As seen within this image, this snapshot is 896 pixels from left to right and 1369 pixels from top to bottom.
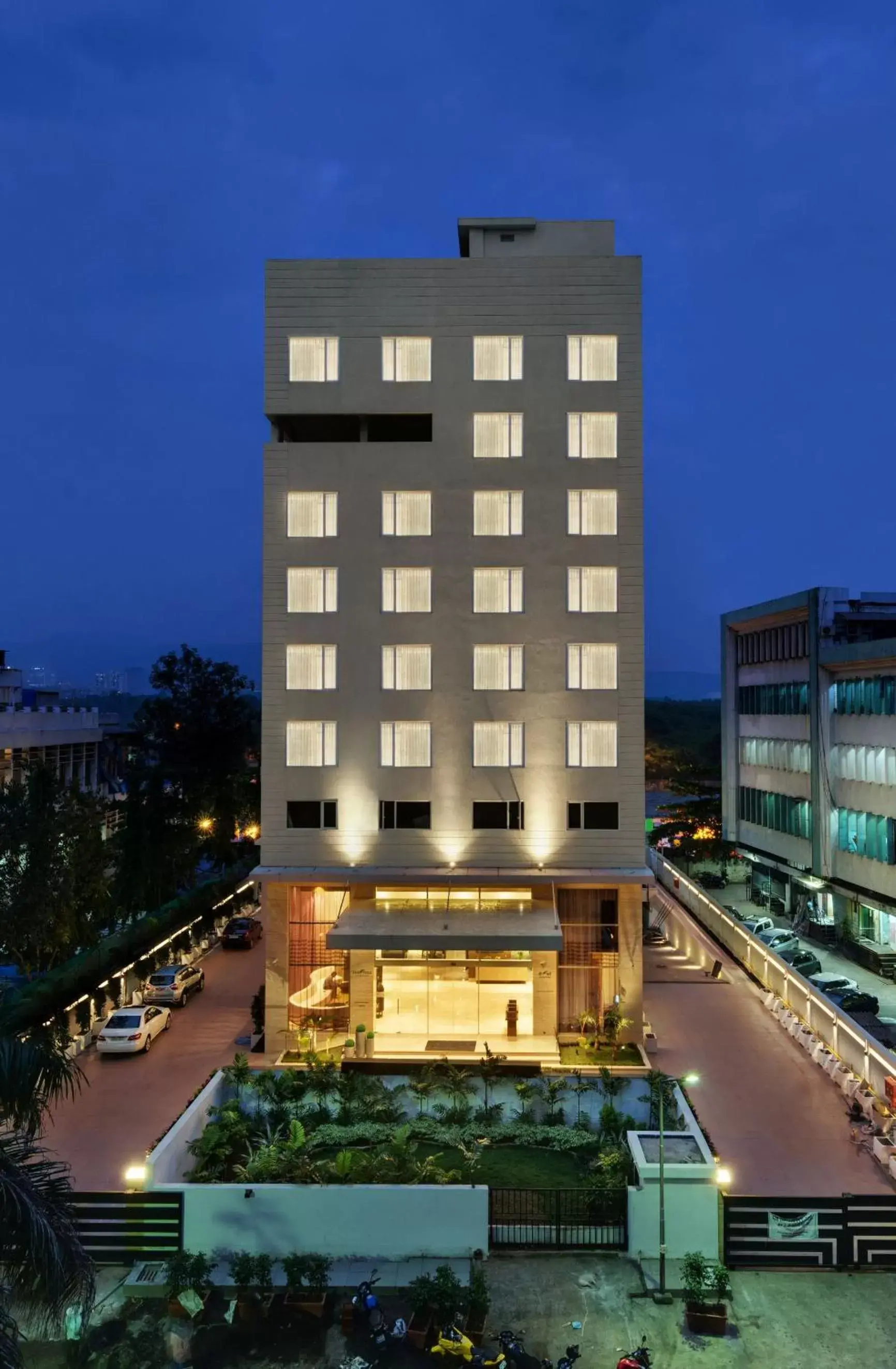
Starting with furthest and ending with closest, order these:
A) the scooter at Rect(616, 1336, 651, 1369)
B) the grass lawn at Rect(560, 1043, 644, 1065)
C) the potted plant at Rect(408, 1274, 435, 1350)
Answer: the grass lawn at Rect(560, 1043, 644, 1065)
the potted plant at Rect(408, 1274, 435, 1350)
the scooter at Rect(616, 1336, 651, 1369)

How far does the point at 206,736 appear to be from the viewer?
5762 centimetres

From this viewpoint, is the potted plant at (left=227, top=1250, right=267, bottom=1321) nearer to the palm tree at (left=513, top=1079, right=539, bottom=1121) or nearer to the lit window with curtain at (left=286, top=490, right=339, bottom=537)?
the palm tree at (left=513, top=1079, right=539, bottom=1121)

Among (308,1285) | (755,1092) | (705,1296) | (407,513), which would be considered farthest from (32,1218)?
(407,513)

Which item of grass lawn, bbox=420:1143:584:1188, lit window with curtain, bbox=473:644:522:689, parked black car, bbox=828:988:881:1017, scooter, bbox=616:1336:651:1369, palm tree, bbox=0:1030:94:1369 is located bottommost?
grass lawn, bbox=420:1143:584:1188

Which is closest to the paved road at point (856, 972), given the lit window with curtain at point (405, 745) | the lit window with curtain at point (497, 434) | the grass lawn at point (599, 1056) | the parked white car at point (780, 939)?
the parked white car at point (780, 939)

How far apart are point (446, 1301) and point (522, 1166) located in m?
5.56

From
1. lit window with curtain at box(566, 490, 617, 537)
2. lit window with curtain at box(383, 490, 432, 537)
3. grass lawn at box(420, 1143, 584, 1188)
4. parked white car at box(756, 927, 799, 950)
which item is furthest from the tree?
grass lawn at box(420, 1143, 584, 1188)

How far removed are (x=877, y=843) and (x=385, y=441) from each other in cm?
2670

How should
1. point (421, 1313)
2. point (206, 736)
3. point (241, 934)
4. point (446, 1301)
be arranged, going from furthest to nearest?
1. point (206, 736)
2. point (241, 934)
3. point (421, 1313)
4. point (446, 1301)

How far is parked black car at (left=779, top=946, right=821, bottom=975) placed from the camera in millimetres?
36469

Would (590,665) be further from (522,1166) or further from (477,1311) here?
(477,1311)

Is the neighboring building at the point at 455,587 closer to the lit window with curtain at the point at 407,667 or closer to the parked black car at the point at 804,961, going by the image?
the lit window with curtain at the point at 407,667

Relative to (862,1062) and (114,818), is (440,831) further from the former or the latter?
(114,818)

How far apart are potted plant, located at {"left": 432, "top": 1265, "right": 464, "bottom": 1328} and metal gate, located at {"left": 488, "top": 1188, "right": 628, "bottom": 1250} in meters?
2.23
